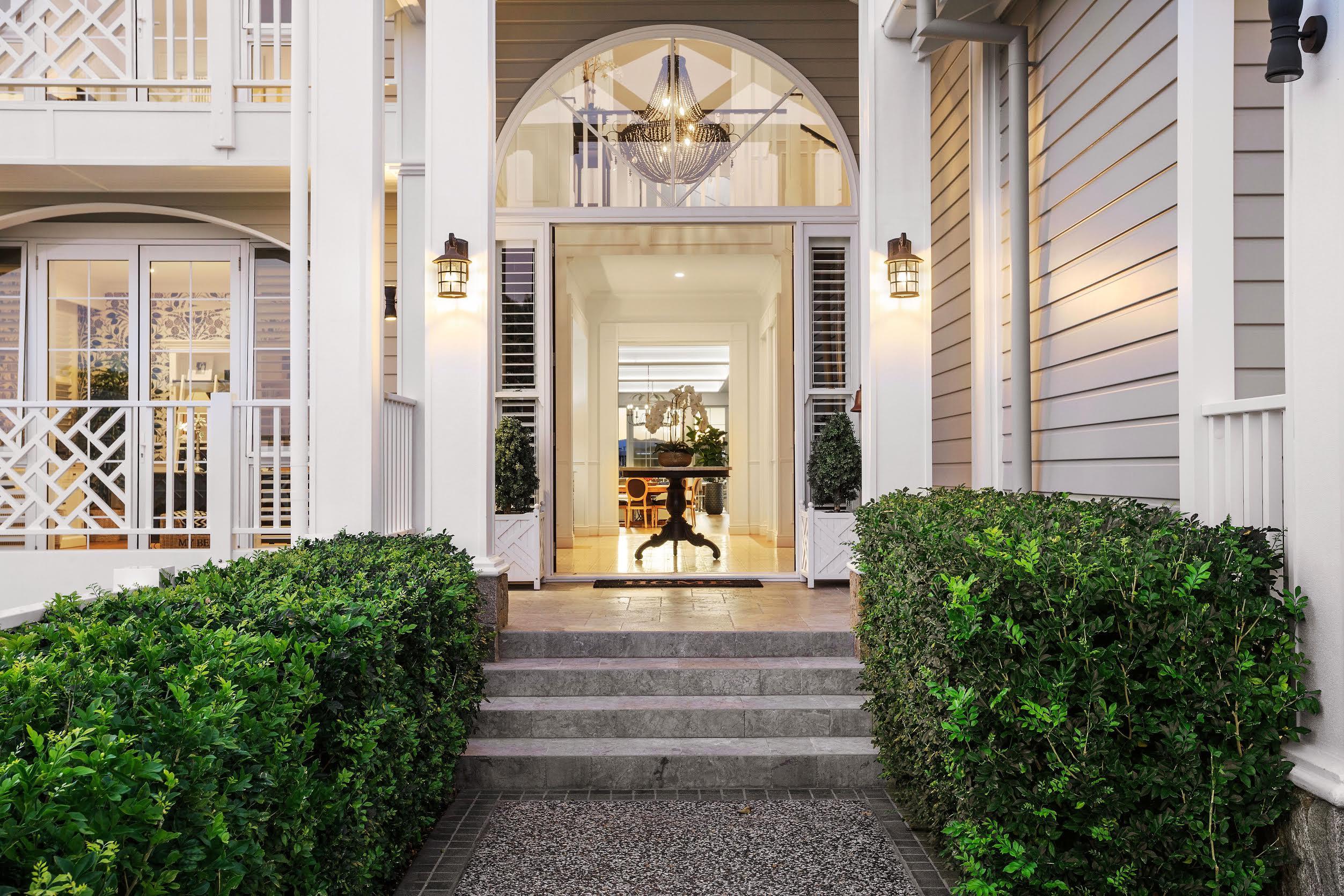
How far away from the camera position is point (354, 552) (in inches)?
128

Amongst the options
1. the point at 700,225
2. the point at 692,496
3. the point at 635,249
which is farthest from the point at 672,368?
the point at 700,225

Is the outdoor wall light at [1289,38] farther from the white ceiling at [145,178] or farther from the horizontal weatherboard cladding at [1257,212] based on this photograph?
the white ceiling at [145,178]

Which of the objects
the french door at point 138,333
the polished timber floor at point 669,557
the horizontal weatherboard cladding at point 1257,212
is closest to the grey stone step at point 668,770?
the horizontal weatherboard cladding at point 1257,212

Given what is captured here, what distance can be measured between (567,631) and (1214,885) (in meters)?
3.00

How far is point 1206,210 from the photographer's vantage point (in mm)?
→ 2482

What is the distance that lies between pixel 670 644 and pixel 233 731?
10.1 ft

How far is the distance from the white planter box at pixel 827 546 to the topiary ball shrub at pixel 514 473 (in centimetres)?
203

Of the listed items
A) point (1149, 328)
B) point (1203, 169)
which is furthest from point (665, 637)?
point (1203, 169)

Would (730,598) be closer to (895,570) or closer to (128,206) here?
(895,570)

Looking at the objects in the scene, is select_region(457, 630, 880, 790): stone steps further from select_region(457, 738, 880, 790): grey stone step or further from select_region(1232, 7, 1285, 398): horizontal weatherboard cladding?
select_region(1232, 7, 1285, 398): horizontal weatherboard cladding

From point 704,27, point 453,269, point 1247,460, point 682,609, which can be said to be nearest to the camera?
point 1247,460

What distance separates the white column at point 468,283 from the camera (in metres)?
4.29

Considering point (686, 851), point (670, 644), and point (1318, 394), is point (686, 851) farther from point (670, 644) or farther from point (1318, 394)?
point (1318, 394)

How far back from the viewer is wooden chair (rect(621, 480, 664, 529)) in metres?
13.1
